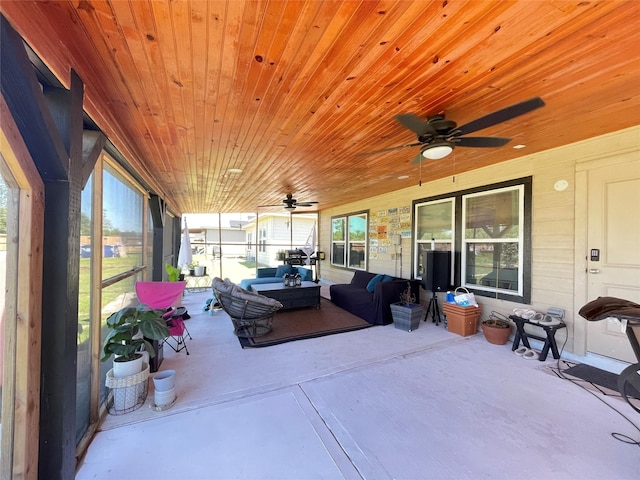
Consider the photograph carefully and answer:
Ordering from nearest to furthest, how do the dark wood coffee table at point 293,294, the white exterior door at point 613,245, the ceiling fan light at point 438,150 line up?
the ceiling fan light at point 438,150 → the white exterior door at point 613,245 → the dark wood coffee table at point 293,294

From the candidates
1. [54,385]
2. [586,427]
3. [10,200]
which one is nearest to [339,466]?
[54,385]

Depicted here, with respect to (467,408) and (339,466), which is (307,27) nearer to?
(339,466)

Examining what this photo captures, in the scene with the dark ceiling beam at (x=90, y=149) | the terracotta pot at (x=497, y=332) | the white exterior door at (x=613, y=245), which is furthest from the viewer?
the terracotta pot at (x=497, y=332)

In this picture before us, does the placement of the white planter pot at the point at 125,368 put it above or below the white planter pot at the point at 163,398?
above

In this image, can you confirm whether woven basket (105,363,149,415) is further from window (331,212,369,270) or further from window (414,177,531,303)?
window (331,212,369,270)

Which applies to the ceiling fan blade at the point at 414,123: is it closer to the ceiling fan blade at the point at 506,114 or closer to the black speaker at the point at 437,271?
the ceiling fan blade at the point at 506,114

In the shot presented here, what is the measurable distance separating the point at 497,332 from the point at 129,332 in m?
4.49

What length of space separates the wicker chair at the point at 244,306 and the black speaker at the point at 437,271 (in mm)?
2647

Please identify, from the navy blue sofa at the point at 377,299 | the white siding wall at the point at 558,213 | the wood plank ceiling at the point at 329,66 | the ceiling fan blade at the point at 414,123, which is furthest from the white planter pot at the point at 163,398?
the white siding wall at the point at 558,213

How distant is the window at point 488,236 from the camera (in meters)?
3.91

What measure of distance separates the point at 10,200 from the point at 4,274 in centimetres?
35

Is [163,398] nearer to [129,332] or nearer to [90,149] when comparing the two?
[129,332]

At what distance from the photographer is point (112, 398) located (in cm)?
240

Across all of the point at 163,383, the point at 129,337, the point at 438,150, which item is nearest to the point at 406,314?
the point at 438,150
